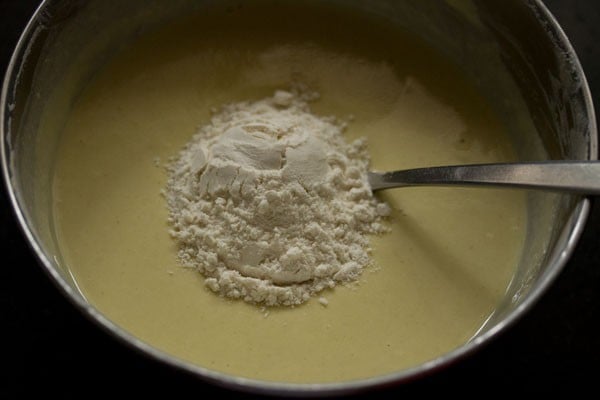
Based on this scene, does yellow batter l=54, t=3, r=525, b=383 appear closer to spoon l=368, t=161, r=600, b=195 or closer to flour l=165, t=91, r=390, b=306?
flour l=165, t=91, r=390, b=306

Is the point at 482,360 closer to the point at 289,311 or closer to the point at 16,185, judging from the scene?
the point at 289,311

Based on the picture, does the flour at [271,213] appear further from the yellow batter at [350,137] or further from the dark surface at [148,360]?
the dark surface at [148,360]

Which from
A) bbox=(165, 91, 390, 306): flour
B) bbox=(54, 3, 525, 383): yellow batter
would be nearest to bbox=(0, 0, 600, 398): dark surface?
bbox=(54, 3, 525, 383): yellow batter

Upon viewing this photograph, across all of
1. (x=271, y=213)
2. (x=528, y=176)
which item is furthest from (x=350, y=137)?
(x=528, y=176)

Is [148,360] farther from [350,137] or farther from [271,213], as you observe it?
[350,137]

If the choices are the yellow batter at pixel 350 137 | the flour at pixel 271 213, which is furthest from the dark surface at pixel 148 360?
the flour at pixel 271 213

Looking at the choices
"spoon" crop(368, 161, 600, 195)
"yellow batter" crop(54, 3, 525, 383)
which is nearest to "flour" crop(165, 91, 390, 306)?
"yellow batter" crop(54, 3, 525, 383)

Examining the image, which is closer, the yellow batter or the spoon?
the spoon

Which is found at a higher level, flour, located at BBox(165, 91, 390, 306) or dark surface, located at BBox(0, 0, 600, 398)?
flour, located at BBox(165, 91, 390, 306)
